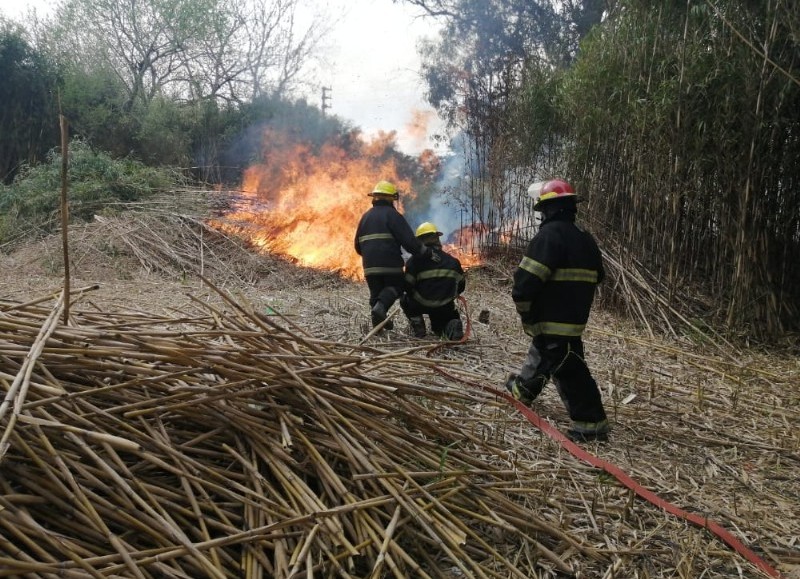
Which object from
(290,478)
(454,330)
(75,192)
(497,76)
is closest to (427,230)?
(454,330)

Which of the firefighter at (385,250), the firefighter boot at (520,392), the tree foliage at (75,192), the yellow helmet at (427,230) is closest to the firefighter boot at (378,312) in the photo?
the firefighter at (385,250)

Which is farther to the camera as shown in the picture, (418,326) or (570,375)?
(418,326)

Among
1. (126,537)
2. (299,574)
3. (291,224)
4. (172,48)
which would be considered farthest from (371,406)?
(172,48)

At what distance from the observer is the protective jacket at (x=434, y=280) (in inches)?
222

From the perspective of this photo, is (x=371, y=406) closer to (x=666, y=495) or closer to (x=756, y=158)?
(x=666, y=495)

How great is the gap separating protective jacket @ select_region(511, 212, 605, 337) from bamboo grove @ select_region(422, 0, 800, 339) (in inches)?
116

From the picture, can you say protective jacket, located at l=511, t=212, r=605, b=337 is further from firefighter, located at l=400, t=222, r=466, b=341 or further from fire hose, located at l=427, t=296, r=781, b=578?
firefighter, located at l=400, t=222, r=466, b=341

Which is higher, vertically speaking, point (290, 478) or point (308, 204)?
point (308, 204)

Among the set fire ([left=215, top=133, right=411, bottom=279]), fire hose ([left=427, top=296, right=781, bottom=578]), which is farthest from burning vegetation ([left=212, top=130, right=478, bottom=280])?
Result: fire hose ([left=427, top=296, right=781, bottom=578])

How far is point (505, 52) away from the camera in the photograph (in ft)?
52.4

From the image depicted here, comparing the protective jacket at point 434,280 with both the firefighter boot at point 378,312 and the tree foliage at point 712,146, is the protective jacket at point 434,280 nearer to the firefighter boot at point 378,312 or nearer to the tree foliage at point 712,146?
the firefighter boot at point 378,312

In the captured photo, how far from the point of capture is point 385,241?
591 centimetres

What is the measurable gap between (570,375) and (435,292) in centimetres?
239

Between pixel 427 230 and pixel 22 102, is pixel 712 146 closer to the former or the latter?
pixel 427 230
